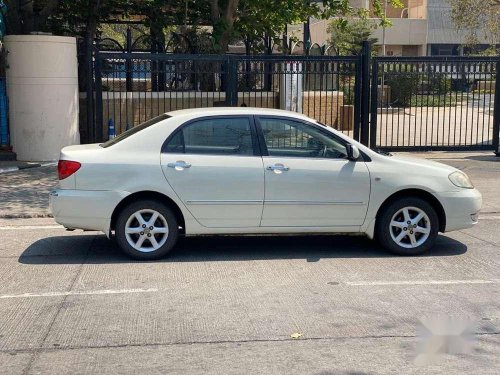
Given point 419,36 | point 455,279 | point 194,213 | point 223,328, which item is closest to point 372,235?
point 455,279

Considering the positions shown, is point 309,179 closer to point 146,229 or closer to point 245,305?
point 146,229

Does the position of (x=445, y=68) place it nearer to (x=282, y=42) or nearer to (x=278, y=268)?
(x=282, y=42)

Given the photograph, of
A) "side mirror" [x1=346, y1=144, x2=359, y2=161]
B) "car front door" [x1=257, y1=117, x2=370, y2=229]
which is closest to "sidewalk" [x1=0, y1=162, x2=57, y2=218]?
"car front door" [x1=257, y1=117, x2=370, y2=229]

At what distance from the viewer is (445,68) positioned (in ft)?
52.8

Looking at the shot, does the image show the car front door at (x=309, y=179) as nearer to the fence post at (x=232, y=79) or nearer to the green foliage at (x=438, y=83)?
the fence post at (x=232, y=79)

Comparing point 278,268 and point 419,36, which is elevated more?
point 419,36

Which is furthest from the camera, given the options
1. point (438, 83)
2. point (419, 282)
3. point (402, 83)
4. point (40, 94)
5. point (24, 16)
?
point (402, 83)

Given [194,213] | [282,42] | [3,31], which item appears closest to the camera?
[194,213]

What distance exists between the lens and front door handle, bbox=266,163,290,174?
25.4ft

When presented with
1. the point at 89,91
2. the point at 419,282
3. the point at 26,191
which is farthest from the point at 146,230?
the point at 89,91

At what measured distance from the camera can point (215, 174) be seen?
7.67 meters

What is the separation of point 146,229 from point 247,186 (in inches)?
45.1

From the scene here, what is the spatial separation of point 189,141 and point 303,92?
11.4 metres

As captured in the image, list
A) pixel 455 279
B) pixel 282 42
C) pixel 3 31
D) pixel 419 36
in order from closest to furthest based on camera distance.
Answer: pixel 455 279 < pixel 3 31 < pixel 282 42 < pixel 419 36
